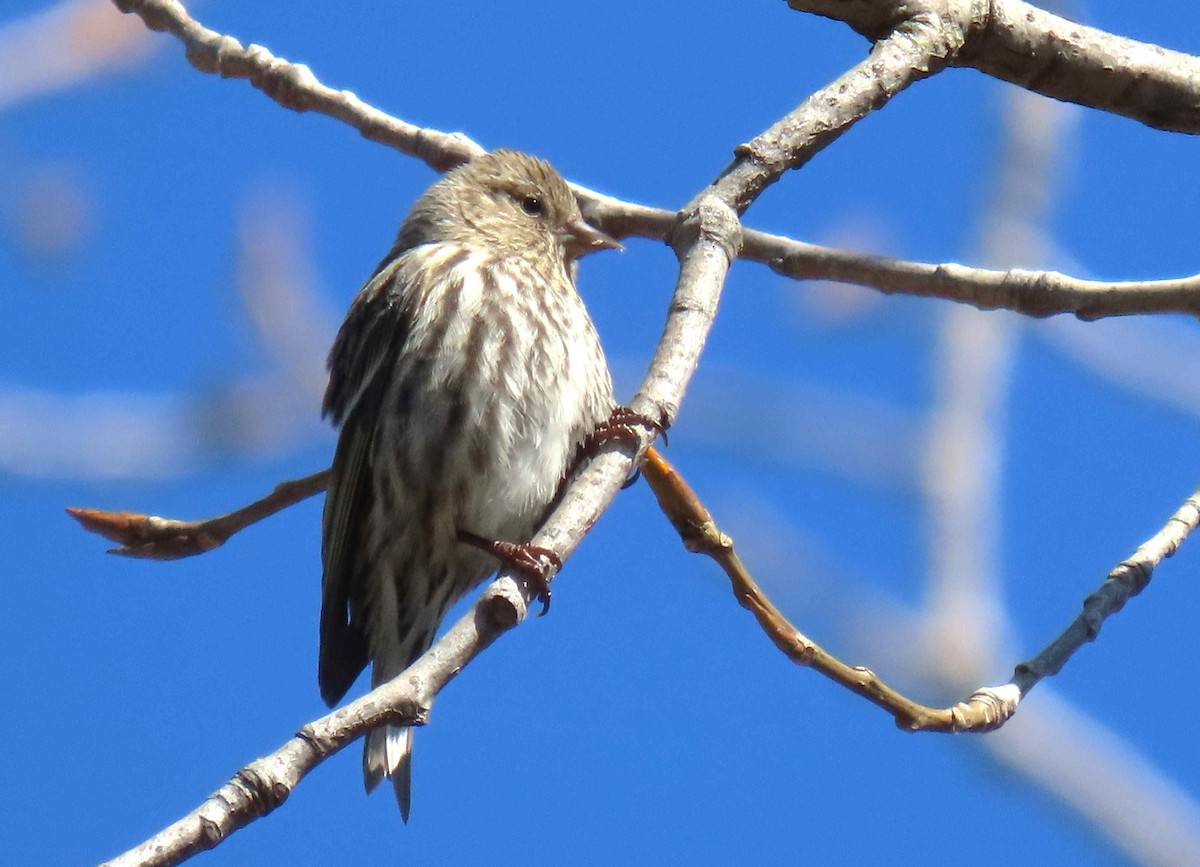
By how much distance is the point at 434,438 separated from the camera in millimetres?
4191

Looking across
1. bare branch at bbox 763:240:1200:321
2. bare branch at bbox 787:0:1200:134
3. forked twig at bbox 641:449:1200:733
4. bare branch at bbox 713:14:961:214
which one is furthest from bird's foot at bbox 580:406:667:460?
bare branch at bbox 787:0:1200:134

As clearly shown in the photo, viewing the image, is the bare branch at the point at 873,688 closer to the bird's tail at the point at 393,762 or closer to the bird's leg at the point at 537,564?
the bird's leg at the point at 537,564

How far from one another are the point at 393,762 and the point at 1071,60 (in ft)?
8.10

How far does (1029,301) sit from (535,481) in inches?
54.9

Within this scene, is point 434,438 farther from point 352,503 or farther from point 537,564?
point 537,564

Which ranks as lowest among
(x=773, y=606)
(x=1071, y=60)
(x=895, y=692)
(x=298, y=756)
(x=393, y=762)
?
(x=298, y=756)

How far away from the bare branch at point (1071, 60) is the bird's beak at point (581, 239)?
1.49 meters

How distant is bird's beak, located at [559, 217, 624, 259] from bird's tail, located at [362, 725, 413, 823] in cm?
163

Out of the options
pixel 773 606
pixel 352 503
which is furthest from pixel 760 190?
pixel 352 503

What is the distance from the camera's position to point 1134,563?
2.88m

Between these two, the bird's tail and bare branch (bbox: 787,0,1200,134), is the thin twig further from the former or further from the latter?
the bird's tail

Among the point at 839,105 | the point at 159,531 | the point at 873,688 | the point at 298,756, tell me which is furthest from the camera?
the point at 839,105

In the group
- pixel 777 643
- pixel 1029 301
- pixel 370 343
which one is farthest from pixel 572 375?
pixel 777 643

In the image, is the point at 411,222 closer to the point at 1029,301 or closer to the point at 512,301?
the point at 512,301
